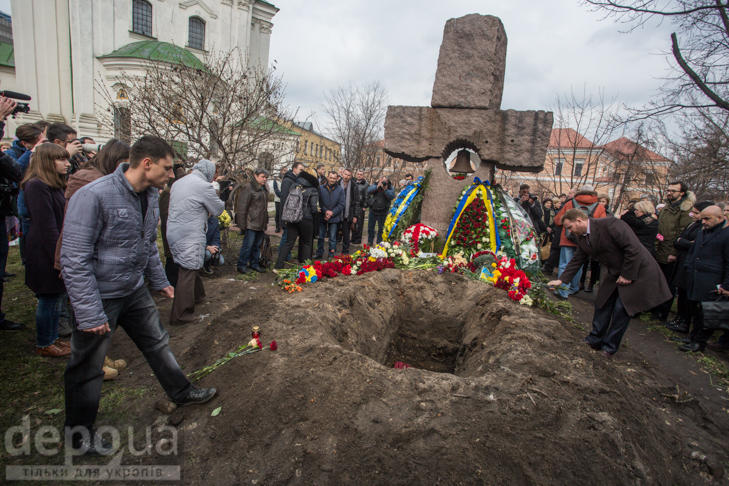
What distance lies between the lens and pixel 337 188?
7723 millimetres

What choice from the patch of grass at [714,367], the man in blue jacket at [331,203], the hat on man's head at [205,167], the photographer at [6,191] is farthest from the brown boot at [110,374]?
the patch of grass at [714,367]

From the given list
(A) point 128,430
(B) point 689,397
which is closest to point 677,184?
(B) point 689,397

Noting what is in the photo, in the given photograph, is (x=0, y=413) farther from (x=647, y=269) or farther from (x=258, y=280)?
(x=647, y=269)

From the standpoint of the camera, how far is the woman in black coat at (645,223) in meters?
5.75

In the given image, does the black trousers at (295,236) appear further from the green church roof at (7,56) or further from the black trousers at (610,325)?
the green church roof at (7,56)

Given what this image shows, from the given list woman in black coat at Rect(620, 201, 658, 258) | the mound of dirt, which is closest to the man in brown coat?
the mound of dirt

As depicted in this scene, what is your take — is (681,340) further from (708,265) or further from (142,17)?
(142,17)

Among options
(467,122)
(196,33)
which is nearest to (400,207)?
(467,122)

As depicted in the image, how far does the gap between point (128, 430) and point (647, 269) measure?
5.04m

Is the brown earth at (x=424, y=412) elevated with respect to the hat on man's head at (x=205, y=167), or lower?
lower

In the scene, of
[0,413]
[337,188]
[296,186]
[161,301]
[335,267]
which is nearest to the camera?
[0,413]

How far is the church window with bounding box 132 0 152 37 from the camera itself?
1967 cm

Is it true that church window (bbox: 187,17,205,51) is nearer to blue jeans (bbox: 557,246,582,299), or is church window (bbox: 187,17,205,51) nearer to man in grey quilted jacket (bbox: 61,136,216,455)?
blue jeans (bbox: 557,246,582,299)

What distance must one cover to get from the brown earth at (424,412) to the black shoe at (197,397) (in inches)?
2.1
